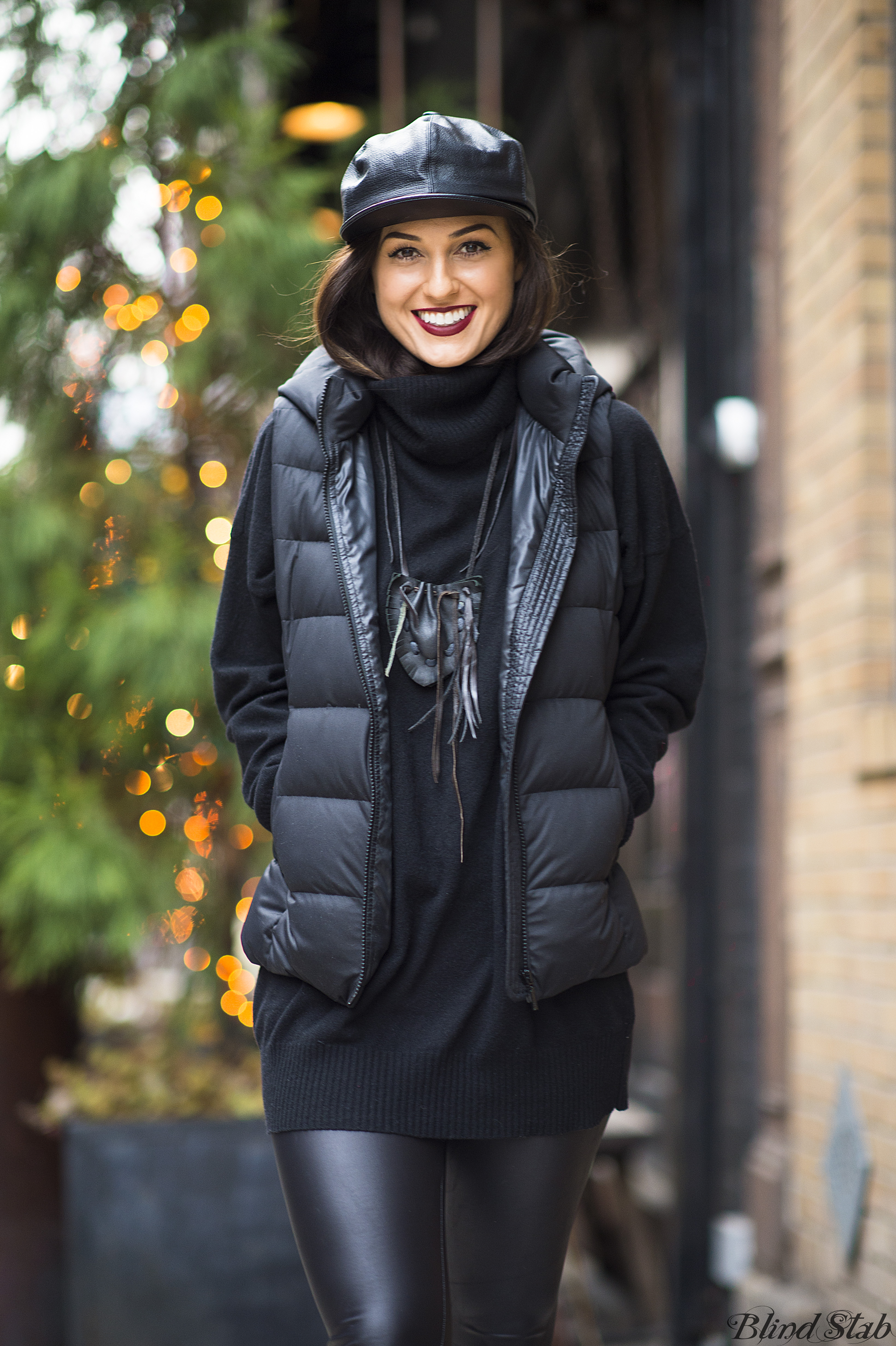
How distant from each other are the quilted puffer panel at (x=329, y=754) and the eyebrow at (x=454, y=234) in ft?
2.06

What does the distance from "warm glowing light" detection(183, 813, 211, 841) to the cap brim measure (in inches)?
86.7

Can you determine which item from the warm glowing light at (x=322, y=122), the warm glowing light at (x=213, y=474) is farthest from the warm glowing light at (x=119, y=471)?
the warm glowing light at (x=322, y=122)

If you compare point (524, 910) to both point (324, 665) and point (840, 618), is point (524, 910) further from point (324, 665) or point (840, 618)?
point (840, 618)

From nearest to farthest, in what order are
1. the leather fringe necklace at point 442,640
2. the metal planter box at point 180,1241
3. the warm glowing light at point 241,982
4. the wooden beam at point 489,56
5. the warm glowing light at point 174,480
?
the leather fringe necklace at point 442,640, the metal planter box at point 180,1241, the warm glowing light at point 241,982, the warm glowing light at point 174,480, the wooden beam at point 489,56

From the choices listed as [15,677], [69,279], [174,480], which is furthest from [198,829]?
[69,279]

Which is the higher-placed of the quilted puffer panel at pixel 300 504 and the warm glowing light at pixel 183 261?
the warm glowing light at pixel 183 261

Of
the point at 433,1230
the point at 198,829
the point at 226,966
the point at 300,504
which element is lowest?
the point at 226,966

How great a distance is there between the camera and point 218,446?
388 centimetres

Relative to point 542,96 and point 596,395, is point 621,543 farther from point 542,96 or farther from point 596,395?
point 542,96

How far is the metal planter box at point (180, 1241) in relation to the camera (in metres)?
3.30

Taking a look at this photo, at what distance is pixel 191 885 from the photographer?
3.67m

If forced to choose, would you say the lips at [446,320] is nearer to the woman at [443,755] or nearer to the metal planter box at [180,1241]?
the woman at [443,755]

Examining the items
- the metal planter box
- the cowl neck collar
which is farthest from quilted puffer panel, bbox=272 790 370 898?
the metal planter box

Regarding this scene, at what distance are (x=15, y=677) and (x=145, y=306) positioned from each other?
3.51 feet
